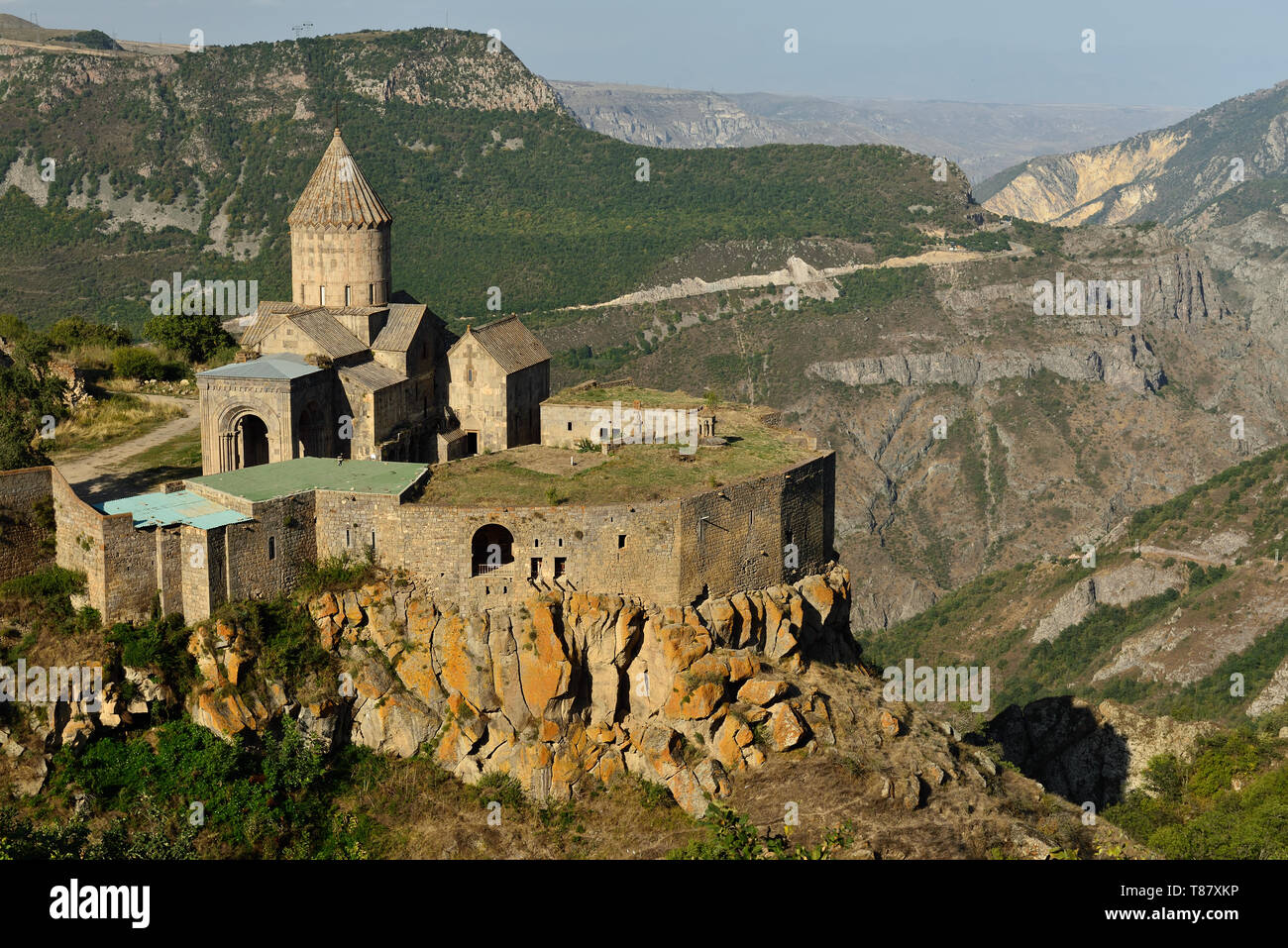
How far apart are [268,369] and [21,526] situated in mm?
7726

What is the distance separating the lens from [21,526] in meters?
34.2

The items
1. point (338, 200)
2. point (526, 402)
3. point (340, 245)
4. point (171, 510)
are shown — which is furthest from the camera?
point (526, 402)

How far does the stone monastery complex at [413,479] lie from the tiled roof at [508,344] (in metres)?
0.08

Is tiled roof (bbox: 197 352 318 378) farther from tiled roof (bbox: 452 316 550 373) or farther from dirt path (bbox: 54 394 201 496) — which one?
tiled roof (bbox: 452 316 550 373)

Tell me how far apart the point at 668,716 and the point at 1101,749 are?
2334 centimetres

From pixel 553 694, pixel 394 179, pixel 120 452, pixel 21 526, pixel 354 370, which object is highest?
pixel 394 179

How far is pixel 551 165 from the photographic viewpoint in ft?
466

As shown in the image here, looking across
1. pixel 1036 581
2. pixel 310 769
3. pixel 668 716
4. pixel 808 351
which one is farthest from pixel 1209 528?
pixel 310 769

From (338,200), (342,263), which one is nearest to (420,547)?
(342,263)

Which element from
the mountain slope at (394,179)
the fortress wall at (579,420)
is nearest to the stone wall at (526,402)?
the fortress wall at (579,420)

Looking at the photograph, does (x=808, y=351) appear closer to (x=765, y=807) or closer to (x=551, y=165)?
(x=551, y=165)

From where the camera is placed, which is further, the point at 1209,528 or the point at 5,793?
the point at 1209,528

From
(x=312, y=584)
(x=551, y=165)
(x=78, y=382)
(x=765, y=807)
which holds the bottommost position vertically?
(x=765, y=807)
